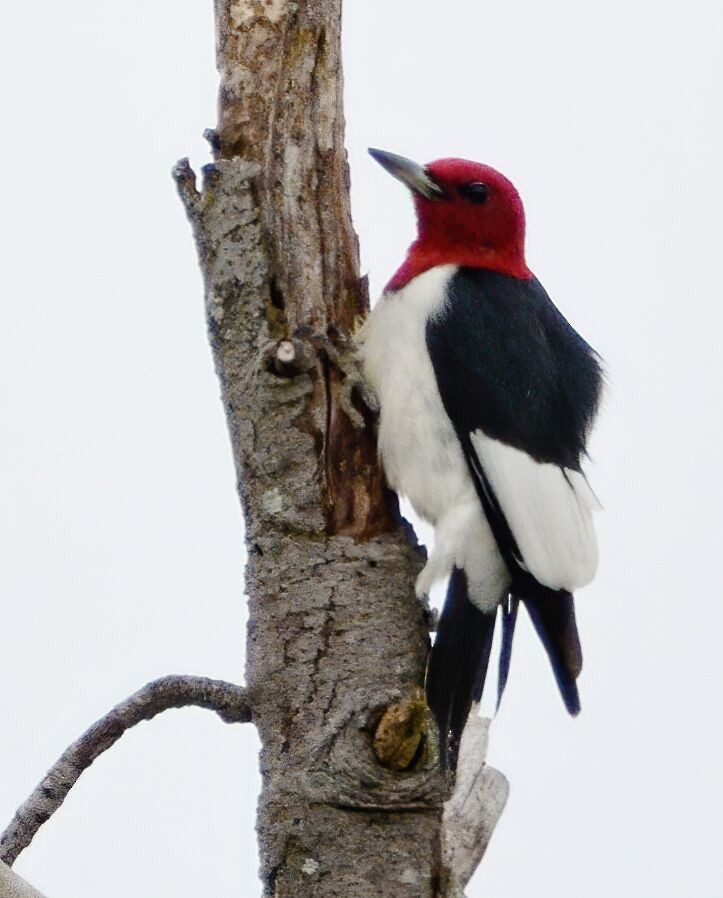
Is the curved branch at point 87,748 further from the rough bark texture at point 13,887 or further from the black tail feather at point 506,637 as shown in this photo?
the black tail feather at point 506,637

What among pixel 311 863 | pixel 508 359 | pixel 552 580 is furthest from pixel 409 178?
Result: pixel 311 863

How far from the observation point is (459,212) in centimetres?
314

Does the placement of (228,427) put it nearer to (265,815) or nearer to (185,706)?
(185,706)

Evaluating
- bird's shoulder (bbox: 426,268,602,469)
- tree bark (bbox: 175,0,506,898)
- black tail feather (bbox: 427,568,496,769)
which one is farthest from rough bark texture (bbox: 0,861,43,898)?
bird's shoulder (bbox: 426,268,602,469)

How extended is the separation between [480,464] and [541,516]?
0.18m

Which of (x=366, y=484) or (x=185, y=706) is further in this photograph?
(x=366, y=484)

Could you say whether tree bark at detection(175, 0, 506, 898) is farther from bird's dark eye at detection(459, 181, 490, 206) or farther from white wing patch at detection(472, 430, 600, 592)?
bird's dark eye at detection(459, 181, 490, 206)

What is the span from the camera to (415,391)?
2.79 m

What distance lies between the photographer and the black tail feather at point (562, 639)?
2670 mm

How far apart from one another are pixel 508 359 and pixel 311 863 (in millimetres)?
1195

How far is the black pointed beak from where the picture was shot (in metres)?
3.11

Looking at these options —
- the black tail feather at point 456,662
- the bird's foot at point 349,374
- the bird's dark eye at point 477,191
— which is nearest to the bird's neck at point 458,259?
the bird's dark eye at point 477,191

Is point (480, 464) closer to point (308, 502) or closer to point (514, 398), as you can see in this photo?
point (514, 398)

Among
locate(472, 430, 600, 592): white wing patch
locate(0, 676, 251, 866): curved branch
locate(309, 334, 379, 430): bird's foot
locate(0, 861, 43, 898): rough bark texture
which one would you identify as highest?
locate(309, 334, 379, 430): bird's foot
